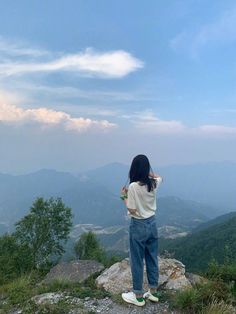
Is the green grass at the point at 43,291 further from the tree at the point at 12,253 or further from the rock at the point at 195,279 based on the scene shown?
the tree at the point at 12,253

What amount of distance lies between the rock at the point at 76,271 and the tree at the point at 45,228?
16.5m

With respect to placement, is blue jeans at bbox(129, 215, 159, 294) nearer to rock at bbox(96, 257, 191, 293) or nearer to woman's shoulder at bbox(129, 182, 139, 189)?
woman's shoulder at bbox(129, 182, 139, 189)

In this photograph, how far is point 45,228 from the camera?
96.7 ft

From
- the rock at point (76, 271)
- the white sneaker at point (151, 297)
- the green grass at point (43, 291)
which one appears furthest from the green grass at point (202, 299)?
the rock at point (76, 271)

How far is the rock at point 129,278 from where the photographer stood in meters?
9.33

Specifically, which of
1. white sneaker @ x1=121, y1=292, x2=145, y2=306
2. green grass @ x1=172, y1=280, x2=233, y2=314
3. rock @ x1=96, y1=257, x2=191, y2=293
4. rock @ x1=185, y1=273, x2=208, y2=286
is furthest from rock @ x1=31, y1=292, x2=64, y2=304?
rock @ x1=185, y1=273, x2=208, y2=286

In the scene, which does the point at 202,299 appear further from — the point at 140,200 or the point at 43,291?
the point at 43,291

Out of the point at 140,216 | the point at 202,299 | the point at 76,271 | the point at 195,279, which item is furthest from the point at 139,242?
the point at 76,271

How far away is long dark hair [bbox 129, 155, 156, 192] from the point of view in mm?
7750

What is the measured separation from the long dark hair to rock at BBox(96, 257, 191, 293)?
3099 millimetres

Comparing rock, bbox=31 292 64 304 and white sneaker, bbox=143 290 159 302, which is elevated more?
white sneaker, bbox=143 290 159 302

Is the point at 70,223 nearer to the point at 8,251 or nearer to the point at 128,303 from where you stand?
the point at 8,251

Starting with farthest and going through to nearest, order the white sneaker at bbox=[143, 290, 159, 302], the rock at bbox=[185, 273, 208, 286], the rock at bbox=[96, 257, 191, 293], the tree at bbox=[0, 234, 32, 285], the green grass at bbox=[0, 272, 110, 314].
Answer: the tree at bbox=[0, 234, 32, 285]
the rock at bbox=[185, 273, 208, 286]
the rock at bbox=[96, 257, 191, 293]
the green grass at bbox=[0, 272, 110, 314]
the white sneaker at bbox=[143, 290, 159, 302]

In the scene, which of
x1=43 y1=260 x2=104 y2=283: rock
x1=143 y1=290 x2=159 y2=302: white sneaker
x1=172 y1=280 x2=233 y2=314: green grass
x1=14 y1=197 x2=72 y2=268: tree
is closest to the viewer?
x1=172 y1=280 x2=233 y2=314: green grass
